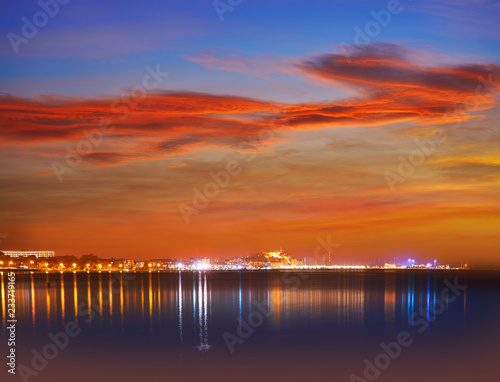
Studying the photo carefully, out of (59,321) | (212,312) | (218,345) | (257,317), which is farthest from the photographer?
(212,312)

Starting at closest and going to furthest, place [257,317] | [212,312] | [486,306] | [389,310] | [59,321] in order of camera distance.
Answer: [59,321], [257,317], [212,312], [389,310], [486,306]

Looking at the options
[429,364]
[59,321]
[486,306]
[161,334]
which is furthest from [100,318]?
[486,306]

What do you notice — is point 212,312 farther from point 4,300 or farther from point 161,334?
point 4,300

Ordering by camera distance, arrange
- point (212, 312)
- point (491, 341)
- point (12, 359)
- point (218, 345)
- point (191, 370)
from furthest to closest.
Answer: point (212, 312) < point (491, 341) < point (218, 345) < point (12, 359) < point (191, 370)

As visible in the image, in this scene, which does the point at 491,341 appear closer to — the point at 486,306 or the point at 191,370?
the point at 191,370

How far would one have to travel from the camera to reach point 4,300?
3000 inches

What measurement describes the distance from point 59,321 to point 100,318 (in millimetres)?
3961

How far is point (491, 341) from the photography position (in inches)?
1756

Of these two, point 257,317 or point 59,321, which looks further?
point 257,317

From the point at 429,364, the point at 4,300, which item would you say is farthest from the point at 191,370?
the point at 4,300

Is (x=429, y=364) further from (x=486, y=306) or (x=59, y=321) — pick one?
(x=486, y=306)

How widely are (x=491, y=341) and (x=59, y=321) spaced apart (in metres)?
39.3

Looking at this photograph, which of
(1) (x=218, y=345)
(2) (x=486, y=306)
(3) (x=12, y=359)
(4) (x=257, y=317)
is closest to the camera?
(3) (x=12, y=359)

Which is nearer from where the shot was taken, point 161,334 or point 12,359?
point 12,359
